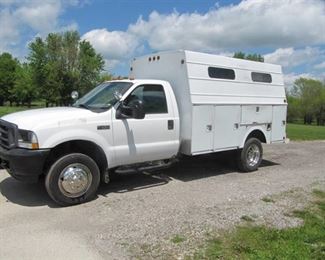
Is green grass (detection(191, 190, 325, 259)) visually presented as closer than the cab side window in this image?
Yes

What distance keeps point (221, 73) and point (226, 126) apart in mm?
1176

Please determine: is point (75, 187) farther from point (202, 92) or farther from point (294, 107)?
point (294, 107)

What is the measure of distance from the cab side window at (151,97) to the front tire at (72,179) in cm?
149

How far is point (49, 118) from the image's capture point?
6363mm

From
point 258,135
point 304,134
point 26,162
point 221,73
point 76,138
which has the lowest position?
point 304,134

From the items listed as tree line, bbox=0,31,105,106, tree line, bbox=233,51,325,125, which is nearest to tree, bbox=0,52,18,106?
tree line, bbox=0,31,105,106

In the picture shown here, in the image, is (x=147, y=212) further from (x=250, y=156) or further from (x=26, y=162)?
(x=250, y=156)

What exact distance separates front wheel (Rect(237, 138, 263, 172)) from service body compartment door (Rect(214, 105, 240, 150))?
396 millimetres

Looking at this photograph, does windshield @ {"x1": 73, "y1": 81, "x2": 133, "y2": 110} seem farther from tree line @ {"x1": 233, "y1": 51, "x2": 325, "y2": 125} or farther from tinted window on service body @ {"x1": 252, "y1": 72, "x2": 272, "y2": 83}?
tree line @ {"x1": 233, "y1": 51, "x2": 325, "y2": 125}

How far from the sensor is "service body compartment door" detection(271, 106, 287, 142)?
10.1 metres

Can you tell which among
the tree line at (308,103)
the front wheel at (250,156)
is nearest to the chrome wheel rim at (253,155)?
the front wheel at (250,156)

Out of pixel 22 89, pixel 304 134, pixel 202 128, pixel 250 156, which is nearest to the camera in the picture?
pixel 202 128

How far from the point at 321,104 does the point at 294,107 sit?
551 cm

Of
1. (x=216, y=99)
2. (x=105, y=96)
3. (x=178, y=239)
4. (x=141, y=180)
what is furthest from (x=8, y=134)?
(x=216, y=99)
